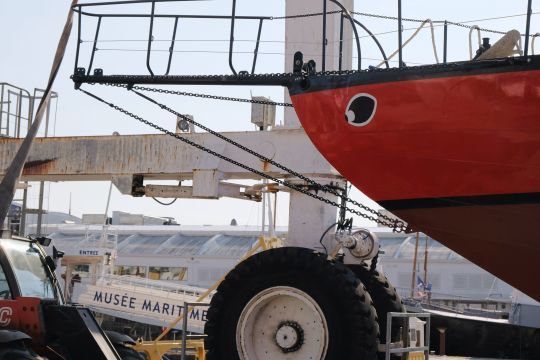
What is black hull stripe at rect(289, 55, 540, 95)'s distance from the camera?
24.9 feet

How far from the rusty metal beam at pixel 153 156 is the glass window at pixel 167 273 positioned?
3573 centimetres

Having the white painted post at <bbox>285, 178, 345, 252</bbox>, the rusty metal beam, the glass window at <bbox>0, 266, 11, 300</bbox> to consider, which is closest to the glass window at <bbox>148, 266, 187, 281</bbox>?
the rusty metal beam

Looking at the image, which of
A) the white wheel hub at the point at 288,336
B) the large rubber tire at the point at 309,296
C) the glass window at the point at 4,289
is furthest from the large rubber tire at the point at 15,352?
the white wheel hub at the point at 288,336

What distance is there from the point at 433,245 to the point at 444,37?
3806cm

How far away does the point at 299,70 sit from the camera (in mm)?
8555

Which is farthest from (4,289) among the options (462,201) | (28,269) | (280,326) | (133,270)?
(133,270)

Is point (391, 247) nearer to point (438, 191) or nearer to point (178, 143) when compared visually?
point (178, 143)

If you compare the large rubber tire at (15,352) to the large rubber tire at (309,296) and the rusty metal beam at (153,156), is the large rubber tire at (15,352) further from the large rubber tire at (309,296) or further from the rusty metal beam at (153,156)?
the rusty metal beam at (153,156)

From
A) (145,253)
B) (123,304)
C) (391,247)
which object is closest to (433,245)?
(391,247)

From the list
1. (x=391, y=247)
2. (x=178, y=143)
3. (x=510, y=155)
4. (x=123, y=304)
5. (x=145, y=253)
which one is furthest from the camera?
(x=145, y=253)

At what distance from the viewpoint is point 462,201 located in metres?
8.01

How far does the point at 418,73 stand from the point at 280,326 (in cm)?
264

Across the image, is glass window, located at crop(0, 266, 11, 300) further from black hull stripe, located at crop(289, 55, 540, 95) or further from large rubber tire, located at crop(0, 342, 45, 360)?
black hull stripe, located at crop(289, 55, 540, 95)

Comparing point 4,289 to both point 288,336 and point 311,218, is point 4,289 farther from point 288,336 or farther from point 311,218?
point 311,218
